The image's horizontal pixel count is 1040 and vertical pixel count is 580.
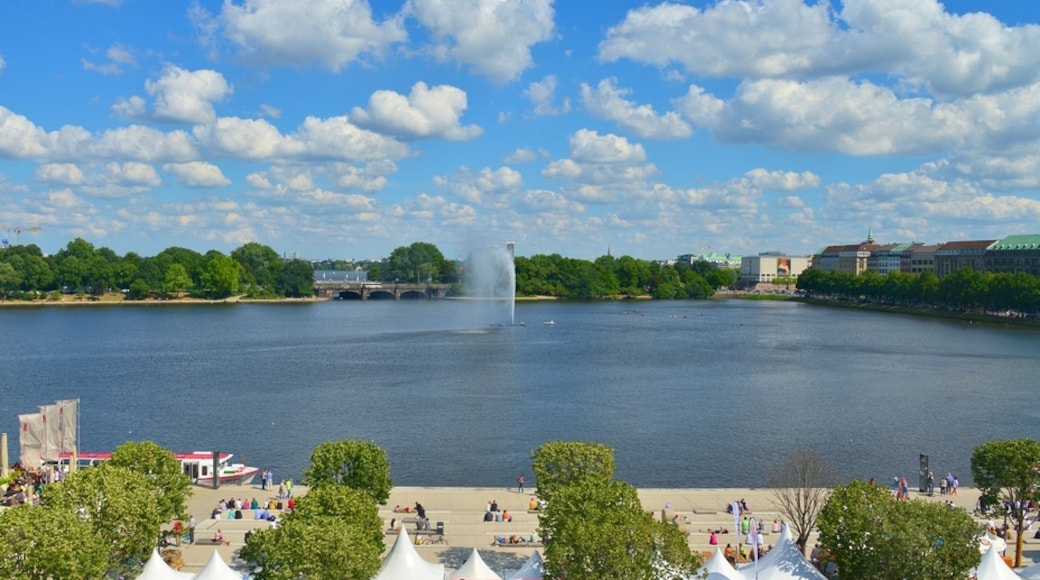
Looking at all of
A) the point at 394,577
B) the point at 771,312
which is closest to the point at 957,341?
the point at 771,312

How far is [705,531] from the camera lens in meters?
30.2

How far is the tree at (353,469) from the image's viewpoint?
29.5m

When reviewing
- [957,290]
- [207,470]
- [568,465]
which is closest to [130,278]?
[957,290]

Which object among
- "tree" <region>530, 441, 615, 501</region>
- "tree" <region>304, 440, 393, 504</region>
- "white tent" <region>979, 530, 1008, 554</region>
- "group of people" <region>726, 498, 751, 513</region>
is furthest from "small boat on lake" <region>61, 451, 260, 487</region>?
"white tent" <region>979, 530, 1008, 554</region>

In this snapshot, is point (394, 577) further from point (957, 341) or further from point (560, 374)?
point (957, 341)

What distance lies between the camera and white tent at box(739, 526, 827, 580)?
22.6 m

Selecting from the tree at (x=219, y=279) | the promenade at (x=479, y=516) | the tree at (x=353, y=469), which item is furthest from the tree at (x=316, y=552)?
the tree at (x=219, y=279)

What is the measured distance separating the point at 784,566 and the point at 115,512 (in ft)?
55.2

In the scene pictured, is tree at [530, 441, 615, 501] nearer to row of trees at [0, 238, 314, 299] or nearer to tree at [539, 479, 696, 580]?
tree at [539, 479, 696, 580]

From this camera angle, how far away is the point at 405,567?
22.6m

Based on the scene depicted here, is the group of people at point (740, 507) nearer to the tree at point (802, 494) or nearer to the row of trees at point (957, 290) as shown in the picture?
the tree at point (802, 494)

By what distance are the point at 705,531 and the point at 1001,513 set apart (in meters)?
8.83

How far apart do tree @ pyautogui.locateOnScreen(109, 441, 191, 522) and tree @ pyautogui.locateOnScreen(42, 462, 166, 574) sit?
9.11 feet

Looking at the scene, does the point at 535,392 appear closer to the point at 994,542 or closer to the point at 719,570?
the point at 994,542
